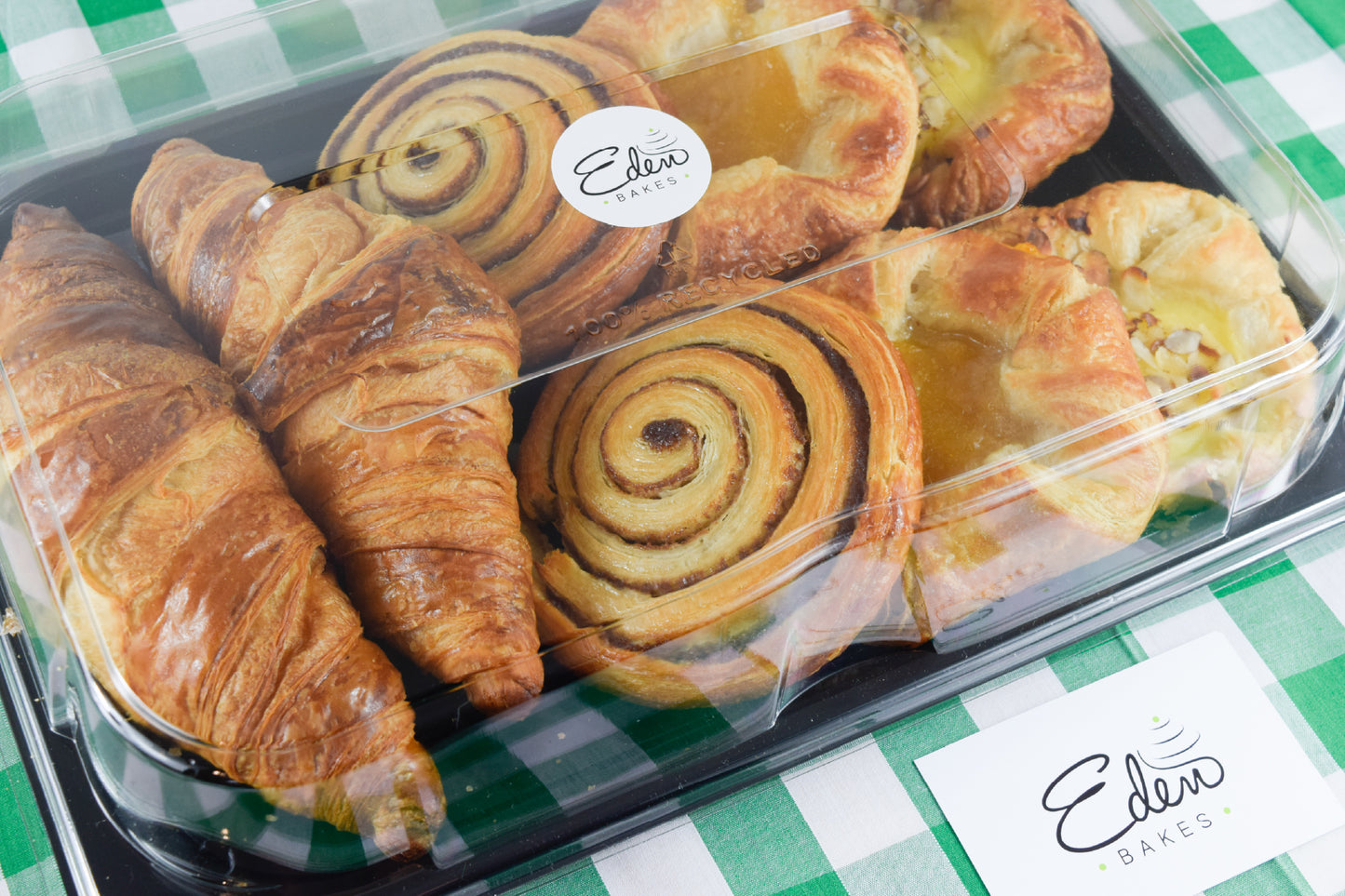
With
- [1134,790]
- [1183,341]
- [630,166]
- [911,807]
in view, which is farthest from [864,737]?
[630,166]

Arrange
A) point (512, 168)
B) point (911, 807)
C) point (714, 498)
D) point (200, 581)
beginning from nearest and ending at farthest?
point (200, 581) → point (714, 498) → point (512, 168) → point (911, 807)

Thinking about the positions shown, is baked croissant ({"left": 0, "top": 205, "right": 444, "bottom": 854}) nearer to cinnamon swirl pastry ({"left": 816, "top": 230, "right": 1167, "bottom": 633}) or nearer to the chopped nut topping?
cinnamon swirl pastry ({"left": 816, "top": 230, "right": 1167, "bottom": 633})

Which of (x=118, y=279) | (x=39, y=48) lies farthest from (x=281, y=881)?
(x=39, y=48)

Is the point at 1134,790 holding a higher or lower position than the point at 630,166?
lower

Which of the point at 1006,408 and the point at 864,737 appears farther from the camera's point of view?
the point at 864,737

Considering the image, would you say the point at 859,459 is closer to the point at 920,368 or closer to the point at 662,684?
the point at 920,368

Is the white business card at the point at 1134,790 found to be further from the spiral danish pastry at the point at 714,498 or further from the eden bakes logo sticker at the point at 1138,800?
the spiral danish pastry at the point at 714,498

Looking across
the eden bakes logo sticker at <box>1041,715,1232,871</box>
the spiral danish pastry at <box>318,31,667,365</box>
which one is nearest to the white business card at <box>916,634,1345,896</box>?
the eden bakes logo sticker at <box>1041,715,1232,871</box>

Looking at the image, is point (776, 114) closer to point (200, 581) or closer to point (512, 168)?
point (512, 168)
